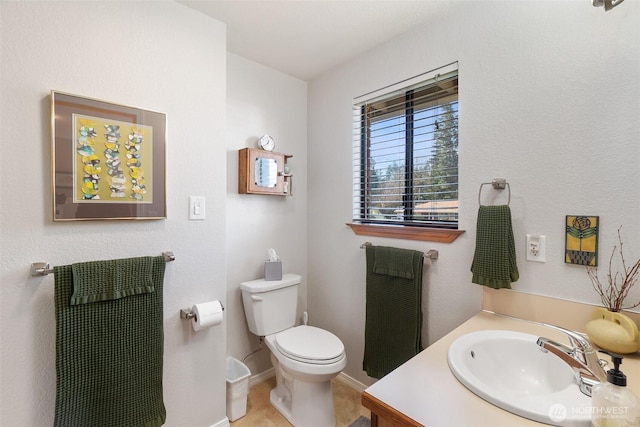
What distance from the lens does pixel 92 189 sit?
4.27 feet

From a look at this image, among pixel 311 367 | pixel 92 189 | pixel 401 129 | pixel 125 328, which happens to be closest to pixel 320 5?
pixel 401 129

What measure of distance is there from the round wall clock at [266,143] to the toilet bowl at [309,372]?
131 centimetres

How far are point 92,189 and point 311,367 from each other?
55.2 inches

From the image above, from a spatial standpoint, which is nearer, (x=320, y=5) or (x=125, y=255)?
(x=125, y=255)

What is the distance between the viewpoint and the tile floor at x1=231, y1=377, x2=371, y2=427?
1.84 m

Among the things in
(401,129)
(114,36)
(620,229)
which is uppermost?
(114,36)

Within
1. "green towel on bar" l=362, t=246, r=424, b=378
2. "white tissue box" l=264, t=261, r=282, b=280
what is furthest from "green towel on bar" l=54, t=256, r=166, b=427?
"green towel on bar" l=362, t=246, r=424, b=378

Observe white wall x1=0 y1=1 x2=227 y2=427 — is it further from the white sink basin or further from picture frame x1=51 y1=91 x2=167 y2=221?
the white sink basin

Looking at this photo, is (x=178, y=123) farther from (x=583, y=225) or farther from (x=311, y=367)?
(x=583, y=225)

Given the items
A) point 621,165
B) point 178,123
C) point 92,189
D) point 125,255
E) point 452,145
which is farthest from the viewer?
point 452,145

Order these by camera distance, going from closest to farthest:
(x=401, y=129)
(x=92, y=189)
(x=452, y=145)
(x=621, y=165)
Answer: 1. (x=621, y=165)
2. (x=92, y=189)
3. (x=452, y=145)
4. (x=401, y=129)

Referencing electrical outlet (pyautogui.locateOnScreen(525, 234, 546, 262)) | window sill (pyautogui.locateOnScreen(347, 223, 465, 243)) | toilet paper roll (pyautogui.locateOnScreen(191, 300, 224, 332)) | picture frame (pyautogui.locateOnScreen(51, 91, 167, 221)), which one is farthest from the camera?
window sill (pyautogui.locateOnScreen(347, 223, 465, 243))

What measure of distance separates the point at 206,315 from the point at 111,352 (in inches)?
16.4

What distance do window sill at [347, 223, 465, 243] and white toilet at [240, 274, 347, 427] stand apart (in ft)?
2.07
